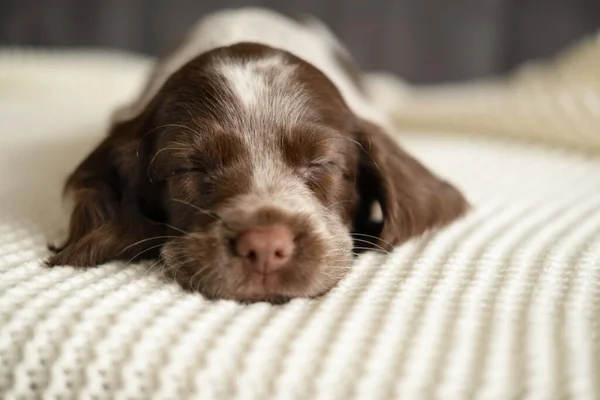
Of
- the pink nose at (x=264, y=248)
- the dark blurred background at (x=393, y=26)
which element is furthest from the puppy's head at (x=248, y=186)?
the dark blurred background at (x=393, y=26)

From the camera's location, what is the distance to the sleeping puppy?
138 cm

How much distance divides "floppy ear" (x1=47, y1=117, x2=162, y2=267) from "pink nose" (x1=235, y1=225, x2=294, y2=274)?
13.4 inches

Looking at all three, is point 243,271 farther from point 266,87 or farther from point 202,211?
point 266,87

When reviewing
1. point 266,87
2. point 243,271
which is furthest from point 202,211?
point 266,87

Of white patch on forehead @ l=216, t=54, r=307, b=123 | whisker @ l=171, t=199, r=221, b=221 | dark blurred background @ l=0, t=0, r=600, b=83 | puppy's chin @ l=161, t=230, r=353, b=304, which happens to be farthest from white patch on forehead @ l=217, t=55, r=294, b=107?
dark blurred background @ l=0, t=0, r=600, b=83

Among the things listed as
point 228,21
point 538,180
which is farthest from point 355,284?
point 228,21

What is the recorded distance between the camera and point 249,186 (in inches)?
59.8

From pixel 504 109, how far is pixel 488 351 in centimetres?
255

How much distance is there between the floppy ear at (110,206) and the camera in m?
1.48

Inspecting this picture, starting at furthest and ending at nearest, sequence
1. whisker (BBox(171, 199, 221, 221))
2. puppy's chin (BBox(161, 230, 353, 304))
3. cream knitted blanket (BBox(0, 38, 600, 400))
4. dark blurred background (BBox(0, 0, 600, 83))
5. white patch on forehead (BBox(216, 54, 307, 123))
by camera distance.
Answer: dark blurred background (BBox(0, 0, 600, 83)) → white patch on forehead (BBox(216, 54, 307, 123)) → whisker (BBox(171, 199, 221, 221)) → puppy's chin (BBox(161, 230, 353, 304)) → cream knitted blanket (BBox(0, 38, 600, 400))

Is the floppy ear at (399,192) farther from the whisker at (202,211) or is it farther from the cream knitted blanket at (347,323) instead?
the whisker at (202,211)

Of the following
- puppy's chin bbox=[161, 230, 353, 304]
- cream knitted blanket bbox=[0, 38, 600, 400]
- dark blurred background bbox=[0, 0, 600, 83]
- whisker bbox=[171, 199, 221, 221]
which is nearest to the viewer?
cream knitted blanket bbox=[0, 38, 600, 400]

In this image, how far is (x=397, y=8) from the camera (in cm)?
475

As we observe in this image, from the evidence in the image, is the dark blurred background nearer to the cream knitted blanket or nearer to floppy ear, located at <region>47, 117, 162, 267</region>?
the cream knitted blanket
